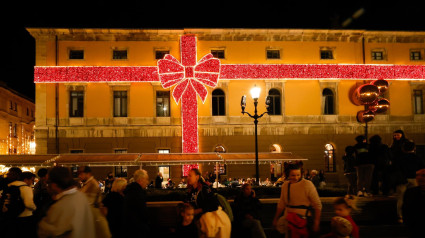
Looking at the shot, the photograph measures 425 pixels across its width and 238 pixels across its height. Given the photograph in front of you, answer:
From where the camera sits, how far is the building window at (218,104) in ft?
102

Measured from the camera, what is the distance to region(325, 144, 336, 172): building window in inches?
1236

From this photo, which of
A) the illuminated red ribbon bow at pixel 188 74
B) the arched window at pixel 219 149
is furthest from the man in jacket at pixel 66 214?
the arched window at pixel 219 149

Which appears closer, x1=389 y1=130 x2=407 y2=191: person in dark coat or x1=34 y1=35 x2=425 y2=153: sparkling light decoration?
x1=389 y1=130 x2=407 y2=191: person in dark coat

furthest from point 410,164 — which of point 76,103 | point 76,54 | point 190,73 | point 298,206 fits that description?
point 76,54

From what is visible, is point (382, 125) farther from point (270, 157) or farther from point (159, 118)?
point (159, 118)

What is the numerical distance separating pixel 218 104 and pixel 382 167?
19.5 m

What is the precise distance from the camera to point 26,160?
2358 centimetres

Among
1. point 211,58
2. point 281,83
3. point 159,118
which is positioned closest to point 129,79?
point 159,118

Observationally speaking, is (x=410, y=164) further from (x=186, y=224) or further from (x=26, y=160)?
(x=26, y=160)

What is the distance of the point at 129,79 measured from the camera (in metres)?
29.8

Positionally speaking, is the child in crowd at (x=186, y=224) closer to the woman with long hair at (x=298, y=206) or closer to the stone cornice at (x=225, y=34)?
the woman with long hair at (x=298, y=206)

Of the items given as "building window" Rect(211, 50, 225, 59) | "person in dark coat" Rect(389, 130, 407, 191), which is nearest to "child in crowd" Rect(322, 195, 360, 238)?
"person in dark coat" Rect(389, 130, 407, 191)

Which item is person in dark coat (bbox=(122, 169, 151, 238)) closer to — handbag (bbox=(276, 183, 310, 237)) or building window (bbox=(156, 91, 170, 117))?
handbag (bbox=(276, 183, 310, 237))

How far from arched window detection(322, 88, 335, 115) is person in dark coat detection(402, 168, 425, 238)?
1041 inches
